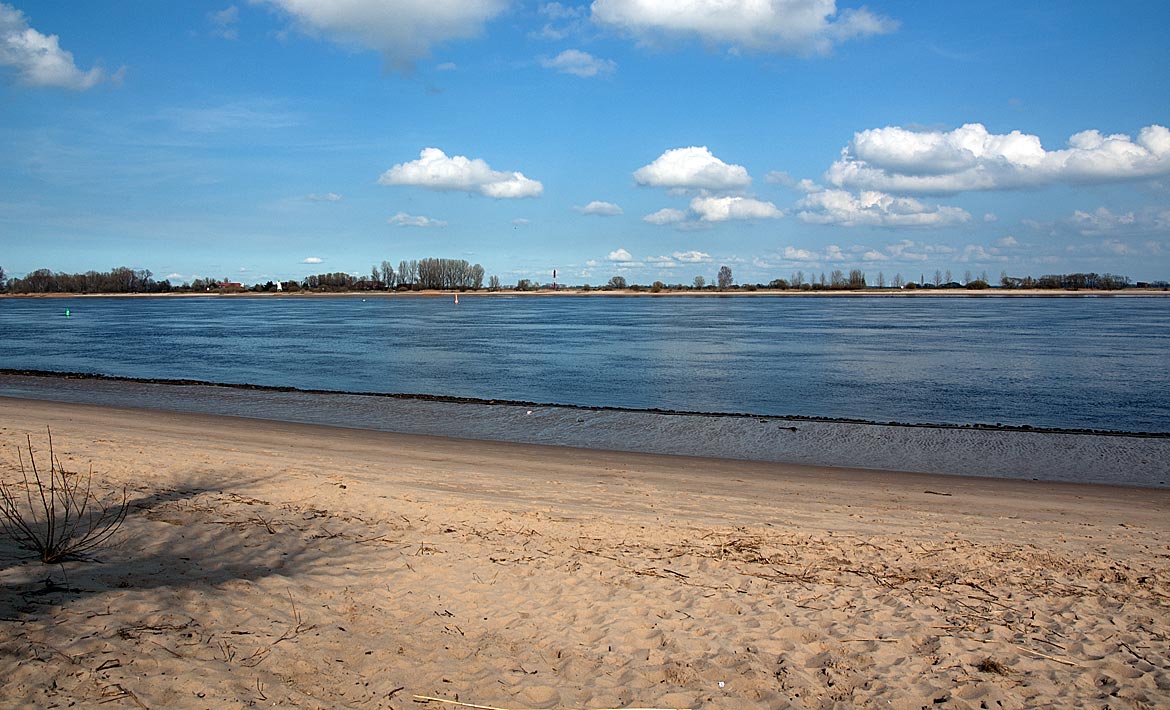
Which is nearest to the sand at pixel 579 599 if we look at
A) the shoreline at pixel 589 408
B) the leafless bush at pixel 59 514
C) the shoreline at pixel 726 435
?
the leafless bush at pixel 59 514

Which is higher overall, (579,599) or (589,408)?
(579,599)

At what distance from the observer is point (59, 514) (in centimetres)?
664

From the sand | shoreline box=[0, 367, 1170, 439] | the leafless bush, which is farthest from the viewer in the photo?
shoreline box=[0, 367, 1170, 439]

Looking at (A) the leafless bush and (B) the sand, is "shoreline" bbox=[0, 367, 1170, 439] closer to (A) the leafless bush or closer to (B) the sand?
(B) the sand

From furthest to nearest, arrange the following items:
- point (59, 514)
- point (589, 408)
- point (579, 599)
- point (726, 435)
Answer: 1. point (589, 408)
2. point (726, 435)
3. point (59, 514)
4. point (579, 599)

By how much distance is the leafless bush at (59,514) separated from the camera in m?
5.07

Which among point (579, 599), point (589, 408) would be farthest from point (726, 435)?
point (579, 599)

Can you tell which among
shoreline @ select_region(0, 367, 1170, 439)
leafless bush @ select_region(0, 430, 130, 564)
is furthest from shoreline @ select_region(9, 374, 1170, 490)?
leafless bush @ select_region(0, 430, 130, 564)

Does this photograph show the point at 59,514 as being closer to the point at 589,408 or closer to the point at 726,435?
the point at 726,435

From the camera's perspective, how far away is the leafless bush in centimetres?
507

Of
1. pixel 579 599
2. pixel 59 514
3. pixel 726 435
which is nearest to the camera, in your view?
pixel 579 599

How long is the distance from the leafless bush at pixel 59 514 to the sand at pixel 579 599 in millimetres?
145

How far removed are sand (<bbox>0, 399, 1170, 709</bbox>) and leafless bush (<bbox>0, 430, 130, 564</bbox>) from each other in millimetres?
145

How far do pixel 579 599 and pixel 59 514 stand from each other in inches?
186
